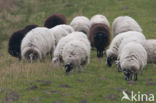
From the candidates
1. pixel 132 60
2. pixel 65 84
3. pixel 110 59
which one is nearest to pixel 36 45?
pixel 110 59

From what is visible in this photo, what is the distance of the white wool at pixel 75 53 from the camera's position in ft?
45.6

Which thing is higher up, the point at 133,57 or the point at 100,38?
the point at 100,38

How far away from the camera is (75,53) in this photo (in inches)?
548

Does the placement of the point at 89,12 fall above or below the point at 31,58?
above

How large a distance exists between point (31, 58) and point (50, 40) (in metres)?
1.95

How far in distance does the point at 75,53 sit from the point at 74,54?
0.06m

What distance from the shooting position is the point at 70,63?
13953mm

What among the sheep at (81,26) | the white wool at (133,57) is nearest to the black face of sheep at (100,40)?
the sheep at (81,26)

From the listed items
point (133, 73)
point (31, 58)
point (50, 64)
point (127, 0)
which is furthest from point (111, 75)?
point (127, 0)

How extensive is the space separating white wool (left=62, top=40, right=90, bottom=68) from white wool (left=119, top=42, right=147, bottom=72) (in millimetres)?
1525

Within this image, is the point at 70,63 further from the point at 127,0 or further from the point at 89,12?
the point at 127,0

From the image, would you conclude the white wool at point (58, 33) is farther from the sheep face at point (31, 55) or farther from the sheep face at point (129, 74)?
the sheep face at point (129, 74)

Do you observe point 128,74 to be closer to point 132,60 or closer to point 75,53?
point 132,60

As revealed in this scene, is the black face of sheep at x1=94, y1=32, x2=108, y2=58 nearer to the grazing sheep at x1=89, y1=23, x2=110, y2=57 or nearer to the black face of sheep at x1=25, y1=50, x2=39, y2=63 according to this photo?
the grazing sheep at x1=89, y1=23, x2=110, y2=57
